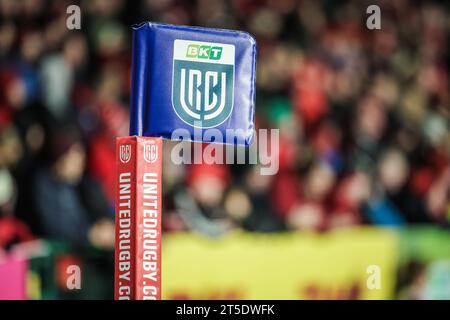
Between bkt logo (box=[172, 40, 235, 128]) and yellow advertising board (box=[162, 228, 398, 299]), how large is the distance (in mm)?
3055

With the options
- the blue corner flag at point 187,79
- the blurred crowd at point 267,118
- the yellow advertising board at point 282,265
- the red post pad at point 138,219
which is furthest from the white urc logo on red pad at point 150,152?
the yellow advertising board at point 282,265

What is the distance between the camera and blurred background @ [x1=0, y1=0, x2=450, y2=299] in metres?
6.34

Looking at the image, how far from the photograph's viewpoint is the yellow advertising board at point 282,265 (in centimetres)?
671

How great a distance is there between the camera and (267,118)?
287 inches

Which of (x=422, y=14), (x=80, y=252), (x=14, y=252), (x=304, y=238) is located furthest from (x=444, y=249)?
(x=14, y=252)

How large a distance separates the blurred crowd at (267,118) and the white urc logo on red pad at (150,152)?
298 cm

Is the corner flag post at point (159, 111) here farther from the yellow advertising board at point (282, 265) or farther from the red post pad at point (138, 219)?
the yellow advertising board at point (282, 265)

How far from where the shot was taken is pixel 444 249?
7.51m

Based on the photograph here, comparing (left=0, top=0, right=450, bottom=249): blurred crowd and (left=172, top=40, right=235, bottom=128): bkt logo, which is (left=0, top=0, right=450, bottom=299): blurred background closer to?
(left=0, top=0, right=450, bottom=249): blurred crowd

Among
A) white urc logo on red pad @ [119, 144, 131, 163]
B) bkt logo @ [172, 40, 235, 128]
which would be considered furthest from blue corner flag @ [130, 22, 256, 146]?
white urc logo on red pad @ [119, 144, 131, 163]

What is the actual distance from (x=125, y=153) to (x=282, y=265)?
3731mm

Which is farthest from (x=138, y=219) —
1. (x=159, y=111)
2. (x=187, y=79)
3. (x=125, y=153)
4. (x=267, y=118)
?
A: (x=267, y=118)

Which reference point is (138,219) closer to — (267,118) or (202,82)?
(202,82)
